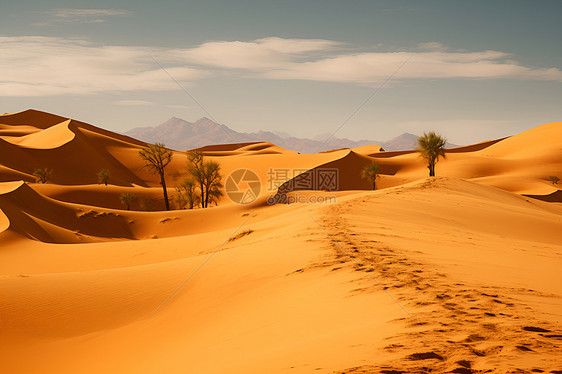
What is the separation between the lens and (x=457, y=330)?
12.4 ft

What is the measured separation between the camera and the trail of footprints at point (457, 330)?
122 inches

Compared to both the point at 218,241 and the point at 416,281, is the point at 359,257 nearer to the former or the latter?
the point at 416,281

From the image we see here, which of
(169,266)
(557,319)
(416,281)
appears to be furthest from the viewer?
(169,266)

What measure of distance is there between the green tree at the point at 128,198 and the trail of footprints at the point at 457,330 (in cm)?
3075

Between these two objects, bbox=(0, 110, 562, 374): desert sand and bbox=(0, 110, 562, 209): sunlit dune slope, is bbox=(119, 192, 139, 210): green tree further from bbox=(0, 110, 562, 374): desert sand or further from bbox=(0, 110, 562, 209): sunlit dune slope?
bbox=(0, 110, 562, 374): desert sand

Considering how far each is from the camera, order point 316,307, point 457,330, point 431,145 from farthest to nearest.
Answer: point 431,145
point 316,307
point 457,330

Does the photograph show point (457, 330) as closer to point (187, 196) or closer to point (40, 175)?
point (187, 196)

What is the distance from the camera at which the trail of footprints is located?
3.10m

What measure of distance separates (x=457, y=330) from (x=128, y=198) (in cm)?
3335

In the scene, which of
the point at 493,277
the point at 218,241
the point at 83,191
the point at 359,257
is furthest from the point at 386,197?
the point at 83,191

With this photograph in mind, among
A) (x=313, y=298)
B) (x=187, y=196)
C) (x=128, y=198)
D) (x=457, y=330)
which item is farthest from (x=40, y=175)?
(x=457, y=330)

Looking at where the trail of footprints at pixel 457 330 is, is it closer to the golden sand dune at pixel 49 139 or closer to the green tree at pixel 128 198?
the green tree at pixel 128 198

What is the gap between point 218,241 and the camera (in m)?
15.2

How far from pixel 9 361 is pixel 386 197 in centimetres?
1383
